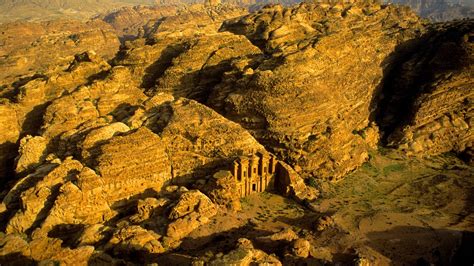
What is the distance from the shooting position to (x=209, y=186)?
1294 inches

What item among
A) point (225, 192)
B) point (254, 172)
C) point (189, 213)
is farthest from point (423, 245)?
point (189, 213)

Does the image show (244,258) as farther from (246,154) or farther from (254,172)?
(246,154)

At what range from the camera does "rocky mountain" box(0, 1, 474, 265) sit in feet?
89.8

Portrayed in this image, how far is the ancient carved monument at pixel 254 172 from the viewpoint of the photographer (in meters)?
33.8

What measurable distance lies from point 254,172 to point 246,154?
1.74 metres

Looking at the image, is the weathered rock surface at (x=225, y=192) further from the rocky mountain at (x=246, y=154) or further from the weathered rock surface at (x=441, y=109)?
the weathered rock surface at (x=441, y=109)

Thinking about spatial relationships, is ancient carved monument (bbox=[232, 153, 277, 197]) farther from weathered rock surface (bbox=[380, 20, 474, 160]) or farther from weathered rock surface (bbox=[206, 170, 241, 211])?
weathered rock surface (bbox=[380, 20, 474, 160])

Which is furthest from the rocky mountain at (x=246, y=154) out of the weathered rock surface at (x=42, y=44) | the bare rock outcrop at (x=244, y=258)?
the weathered rock surface at (x=42, y=44)

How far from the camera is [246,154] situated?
117 feet

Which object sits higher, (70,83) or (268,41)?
(268,41)

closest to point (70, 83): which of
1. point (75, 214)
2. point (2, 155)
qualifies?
point (2, 155)

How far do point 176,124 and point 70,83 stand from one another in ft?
55.7

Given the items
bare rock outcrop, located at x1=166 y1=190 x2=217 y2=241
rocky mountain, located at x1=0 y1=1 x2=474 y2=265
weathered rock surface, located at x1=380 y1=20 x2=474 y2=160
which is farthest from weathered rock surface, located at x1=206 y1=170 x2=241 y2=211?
weathered rock surface, located at x1=380 y1=20 x2=474 y2=160

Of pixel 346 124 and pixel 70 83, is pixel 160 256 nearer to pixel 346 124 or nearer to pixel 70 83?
pixel 346 124
